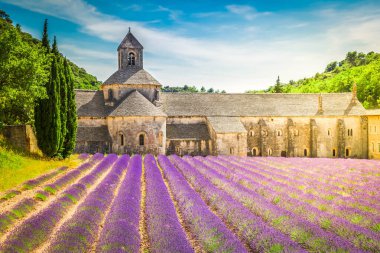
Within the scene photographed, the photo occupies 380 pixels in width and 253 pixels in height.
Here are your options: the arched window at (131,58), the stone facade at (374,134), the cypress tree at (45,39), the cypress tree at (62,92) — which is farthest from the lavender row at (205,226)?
the stone facade at (374,134)

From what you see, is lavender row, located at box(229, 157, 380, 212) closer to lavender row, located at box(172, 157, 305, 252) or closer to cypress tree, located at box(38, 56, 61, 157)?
lavender row, located at box(172, 157, 305, 252)

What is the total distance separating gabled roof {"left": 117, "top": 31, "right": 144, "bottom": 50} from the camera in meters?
49.9

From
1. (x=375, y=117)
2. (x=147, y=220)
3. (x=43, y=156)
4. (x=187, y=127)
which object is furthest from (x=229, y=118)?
(x=147, y=220)

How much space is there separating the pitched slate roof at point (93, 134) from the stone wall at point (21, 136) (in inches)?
484

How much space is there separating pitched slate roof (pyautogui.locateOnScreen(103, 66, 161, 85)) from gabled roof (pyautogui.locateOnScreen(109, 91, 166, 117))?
114 inches

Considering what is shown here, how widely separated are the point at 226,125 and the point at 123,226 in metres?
34.5

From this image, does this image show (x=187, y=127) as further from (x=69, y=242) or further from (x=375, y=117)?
(x=69, y=242)

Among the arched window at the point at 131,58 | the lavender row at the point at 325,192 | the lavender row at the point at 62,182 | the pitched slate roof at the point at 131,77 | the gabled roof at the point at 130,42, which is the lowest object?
the lavender row at the point at 325,192

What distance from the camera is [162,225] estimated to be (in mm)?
12188

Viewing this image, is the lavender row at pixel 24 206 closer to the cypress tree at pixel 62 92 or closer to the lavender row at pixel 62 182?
the lavender row at pixel 62 182

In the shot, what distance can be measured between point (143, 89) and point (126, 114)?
5950 mm

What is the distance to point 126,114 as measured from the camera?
41.8 meters

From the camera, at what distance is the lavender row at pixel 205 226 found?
10289 mm

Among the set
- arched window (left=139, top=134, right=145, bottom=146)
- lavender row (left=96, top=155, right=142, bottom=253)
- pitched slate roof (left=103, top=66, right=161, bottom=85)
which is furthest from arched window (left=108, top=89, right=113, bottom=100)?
lavender row (left=96, top=155, right=142, bottom=253)
